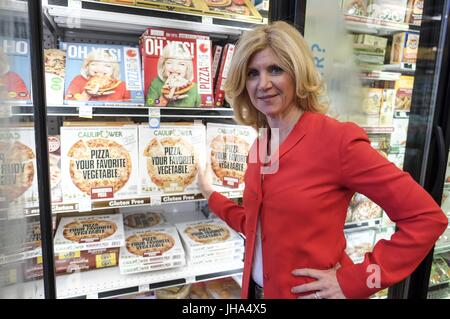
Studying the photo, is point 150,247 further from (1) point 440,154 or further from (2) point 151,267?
(1) point 440,154

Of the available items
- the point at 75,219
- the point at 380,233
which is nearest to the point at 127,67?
the point at 75,219

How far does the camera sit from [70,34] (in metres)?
1.44

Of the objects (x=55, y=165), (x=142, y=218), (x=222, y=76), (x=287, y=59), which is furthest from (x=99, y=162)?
(x=287, y=59)

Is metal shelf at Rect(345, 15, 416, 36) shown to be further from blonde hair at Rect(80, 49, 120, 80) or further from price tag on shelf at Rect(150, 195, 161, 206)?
price tag on shelf at Rect(150, 195, 161, 206)

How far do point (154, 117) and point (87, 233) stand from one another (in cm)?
59

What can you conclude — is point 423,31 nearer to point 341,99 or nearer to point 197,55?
point 341,99

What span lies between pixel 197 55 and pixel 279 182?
2.55 ft

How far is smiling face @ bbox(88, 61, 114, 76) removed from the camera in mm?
1272

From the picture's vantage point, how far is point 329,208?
35.8 inches

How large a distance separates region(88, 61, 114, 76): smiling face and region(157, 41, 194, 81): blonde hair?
0.66ft

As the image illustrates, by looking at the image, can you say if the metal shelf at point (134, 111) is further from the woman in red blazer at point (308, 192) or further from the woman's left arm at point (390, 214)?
the woman's left arm at point (390, 214)

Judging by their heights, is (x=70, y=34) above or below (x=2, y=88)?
above

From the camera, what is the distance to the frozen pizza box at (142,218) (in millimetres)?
1597

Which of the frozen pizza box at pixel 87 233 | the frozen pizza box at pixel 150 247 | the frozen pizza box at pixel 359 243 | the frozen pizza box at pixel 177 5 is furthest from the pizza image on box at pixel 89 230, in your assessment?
the frozen pizza box at pixel 359 243
